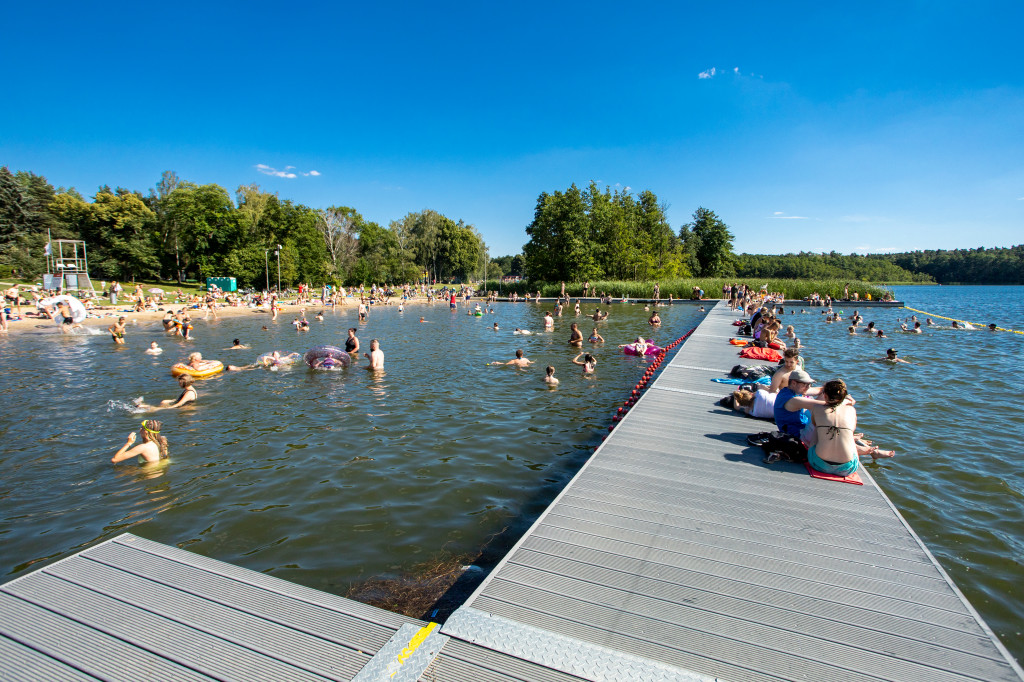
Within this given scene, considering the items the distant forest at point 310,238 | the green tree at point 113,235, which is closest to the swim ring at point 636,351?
the distant forest at point 310,238

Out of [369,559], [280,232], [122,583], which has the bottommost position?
[369,559]

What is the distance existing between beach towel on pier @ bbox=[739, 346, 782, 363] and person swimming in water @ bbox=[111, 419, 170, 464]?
12.5m

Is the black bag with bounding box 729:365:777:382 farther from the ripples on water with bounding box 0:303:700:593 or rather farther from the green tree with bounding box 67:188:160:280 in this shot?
the green tree with bounding box 67:188:160:280

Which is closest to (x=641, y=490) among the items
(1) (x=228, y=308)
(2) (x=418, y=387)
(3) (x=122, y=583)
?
(3) (x=122, y=583)

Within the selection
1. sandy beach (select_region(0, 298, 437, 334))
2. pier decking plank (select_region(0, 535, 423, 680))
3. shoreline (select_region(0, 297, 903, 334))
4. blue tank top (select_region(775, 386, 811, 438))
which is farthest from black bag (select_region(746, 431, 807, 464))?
sandy beach (select_region(0, 298, 437, 334))

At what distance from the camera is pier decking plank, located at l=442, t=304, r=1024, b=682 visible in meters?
2.80

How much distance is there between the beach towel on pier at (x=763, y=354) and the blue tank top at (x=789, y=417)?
20.1 feet

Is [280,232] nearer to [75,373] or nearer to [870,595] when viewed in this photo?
[75,373]

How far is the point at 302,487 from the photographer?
280 inches

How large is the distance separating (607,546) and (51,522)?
22.0 feet

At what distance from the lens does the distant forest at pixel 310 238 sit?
4803 cm

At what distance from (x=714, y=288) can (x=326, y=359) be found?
45169 millimetres

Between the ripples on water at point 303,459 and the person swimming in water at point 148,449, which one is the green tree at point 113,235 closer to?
the ripples on water at point 303,459

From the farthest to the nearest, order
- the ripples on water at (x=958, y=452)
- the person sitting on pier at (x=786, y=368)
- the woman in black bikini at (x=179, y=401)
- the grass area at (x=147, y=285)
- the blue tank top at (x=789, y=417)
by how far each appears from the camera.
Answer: the grass area at (x=147, y=285) < the woman in black bikini at (x=179, y=401) < the person sitting on pier at (x=786, y=368) < the blue tank top at (x=789, y=417) < the ripples on water at (x=958, y=452)
